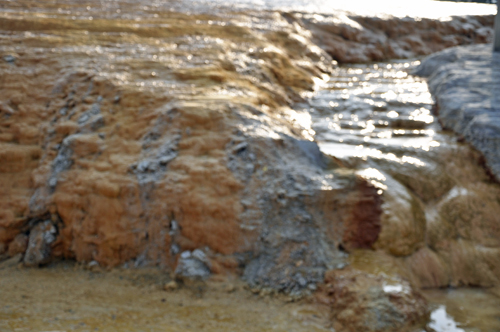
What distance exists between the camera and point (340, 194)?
284 cm

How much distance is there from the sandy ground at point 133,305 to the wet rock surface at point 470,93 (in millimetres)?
1695

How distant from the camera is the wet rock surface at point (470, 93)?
3.23 meters

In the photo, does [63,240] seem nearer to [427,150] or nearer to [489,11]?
[427,150]

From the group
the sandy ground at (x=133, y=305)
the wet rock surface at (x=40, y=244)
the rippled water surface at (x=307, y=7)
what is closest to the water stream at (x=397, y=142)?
the sandy ground at (x=133, y=305)

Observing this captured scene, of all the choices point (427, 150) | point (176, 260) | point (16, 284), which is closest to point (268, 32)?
point (427, 150)

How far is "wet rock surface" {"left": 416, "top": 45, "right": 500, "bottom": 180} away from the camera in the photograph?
3232 mm

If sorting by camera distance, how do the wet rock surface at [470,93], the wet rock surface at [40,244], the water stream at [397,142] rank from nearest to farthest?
the water stream at [397,142]
the wet rock surface at [40,244]
the wet rock surface at [470,93]

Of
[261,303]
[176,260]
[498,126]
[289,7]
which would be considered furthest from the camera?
[289,7]

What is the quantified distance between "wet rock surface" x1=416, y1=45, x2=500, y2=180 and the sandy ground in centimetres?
169

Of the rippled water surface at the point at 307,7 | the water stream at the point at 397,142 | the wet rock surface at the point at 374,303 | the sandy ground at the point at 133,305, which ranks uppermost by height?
the rippled water surface at the point at 307,7

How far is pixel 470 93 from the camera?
12.2 ft

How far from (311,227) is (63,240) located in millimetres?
1468

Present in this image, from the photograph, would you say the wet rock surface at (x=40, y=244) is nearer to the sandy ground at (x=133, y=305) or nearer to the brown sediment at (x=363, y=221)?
the sandy ground at (x=133, y=305)

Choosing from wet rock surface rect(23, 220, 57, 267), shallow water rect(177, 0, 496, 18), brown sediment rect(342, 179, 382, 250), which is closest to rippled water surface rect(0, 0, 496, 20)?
shallow water rect(177, 0, 496, 18)
